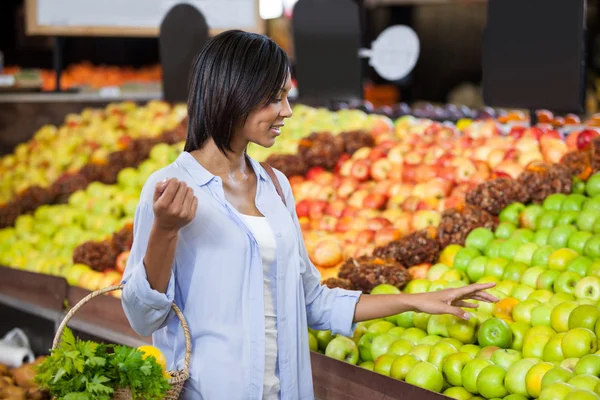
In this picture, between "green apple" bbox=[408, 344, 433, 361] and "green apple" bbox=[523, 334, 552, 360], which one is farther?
"green apple" bbox=[408, 344, 433, 361]

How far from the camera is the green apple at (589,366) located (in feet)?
7.59

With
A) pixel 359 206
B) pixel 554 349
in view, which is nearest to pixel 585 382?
pixel 554 349

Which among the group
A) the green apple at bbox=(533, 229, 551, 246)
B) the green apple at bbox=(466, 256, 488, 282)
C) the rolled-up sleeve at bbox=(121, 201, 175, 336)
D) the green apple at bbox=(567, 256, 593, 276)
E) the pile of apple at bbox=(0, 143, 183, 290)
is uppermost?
the rolled-up sleeve at bbox=(121, 201, 175, 336)

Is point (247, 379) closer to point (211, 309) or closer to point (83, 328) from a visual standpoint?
point (211, 309)

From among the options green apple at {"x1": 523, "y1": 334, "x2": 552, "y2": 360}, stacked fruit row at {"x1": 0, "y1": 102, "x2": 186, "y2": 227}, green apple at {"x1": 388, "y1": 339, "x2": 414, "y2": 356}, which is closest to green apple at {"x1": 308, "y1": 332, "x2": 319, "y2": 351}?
green apple at {"x1": 388, "y1": 339, "x2": 414, "y2": 356}

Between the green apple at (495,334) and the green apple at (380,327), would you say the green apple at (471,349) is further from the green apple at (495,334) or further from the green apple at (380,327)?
the green apple at (380,327)

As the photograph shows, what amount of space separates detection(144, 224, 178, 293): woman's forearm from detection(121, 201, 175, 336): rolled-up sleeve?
0.06 feet

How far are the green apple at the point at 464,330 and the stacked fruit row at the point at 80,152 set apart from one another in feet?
10.6

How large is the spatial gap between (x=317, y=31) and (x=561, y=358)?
399 centimetres

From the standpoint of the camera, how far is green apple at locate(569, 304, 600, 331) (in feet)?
8.48

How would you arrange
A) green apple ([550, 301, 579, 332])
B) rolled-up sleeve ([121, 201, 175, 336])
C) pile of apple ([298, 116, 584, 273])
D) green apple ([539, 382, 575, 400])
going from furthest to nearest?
pile of apple ([298, 116, 584, 273]) → green apple ([550, 301, 579, 332]) → green apple ([539, 382, 575, 400]) → rolled-up sleeve ([121, 201, 175, 336])

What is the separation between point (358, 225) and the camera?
163 inches

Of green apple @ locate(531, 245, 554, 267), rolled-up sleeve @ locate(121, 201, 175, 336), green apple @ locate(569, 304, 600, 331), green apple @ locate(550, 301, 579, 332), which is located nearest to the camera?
rolled-up sleeve @ locate(121, 201, 175, 336)

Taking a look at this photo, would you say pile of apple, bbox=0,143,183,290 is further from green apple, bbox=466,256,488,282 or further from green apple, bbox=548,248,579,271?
green apple, bbox=548,248,579,271
